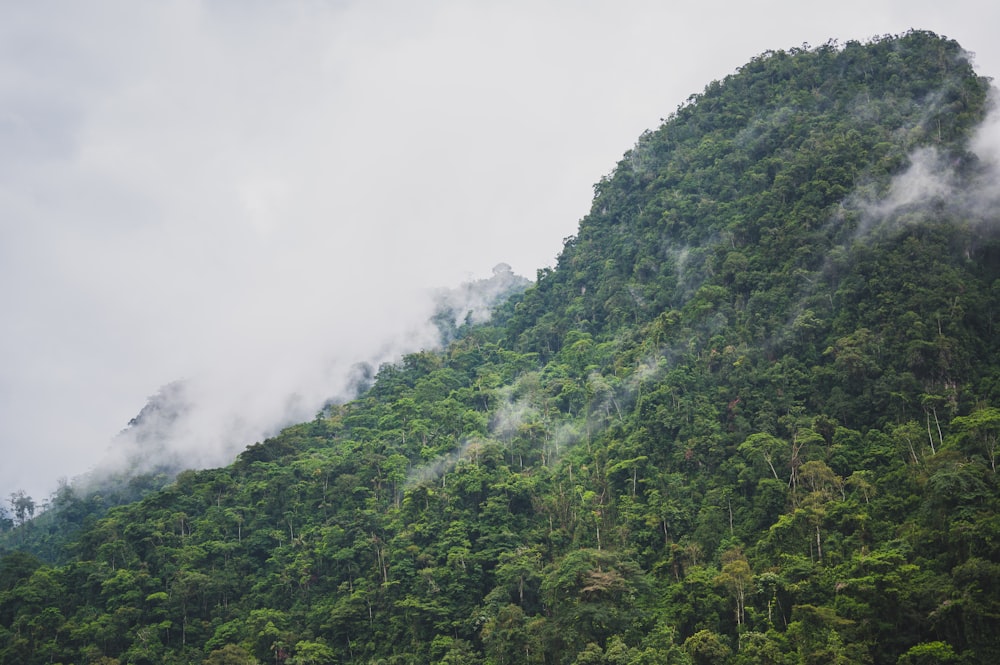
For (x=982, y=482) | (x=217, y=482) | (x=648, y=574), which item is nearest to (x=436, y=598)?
(x=648, y=574)

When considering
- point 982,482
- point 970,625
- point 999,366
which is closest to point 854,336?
point 999,366

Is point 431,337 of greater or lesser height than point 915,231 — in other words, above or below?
above

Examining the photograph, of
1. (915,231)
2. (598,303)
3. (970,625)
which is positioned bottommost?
(970,625)

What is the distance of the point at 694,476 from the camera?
3422 cm

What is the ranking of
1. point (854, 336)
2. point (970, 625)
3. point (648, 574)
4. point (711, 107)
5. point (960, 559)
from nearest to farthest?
point (970, 625)
point (960, 559)
point (648, 574)
point (854, 336)
point (711, 107)

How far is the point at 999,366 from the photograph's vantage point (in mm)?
30594

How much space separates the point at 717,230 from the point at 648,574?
24515 millimetres

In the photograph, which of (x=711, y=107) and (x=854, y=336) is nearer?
(x=854, y=336)

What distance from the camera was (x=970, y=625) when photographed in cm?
2058

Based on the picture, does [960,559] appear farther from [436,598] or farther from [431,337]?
[431,337]

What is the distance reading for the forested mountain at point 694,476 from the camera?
84.0ft

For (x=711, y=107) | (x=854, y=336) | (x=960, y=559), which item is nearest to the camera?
(x=960, y=559)

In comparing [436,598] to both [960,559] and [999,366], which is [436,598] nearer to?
[960,559]

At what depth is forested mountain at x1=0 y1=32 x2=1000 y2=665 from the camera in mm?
25594
